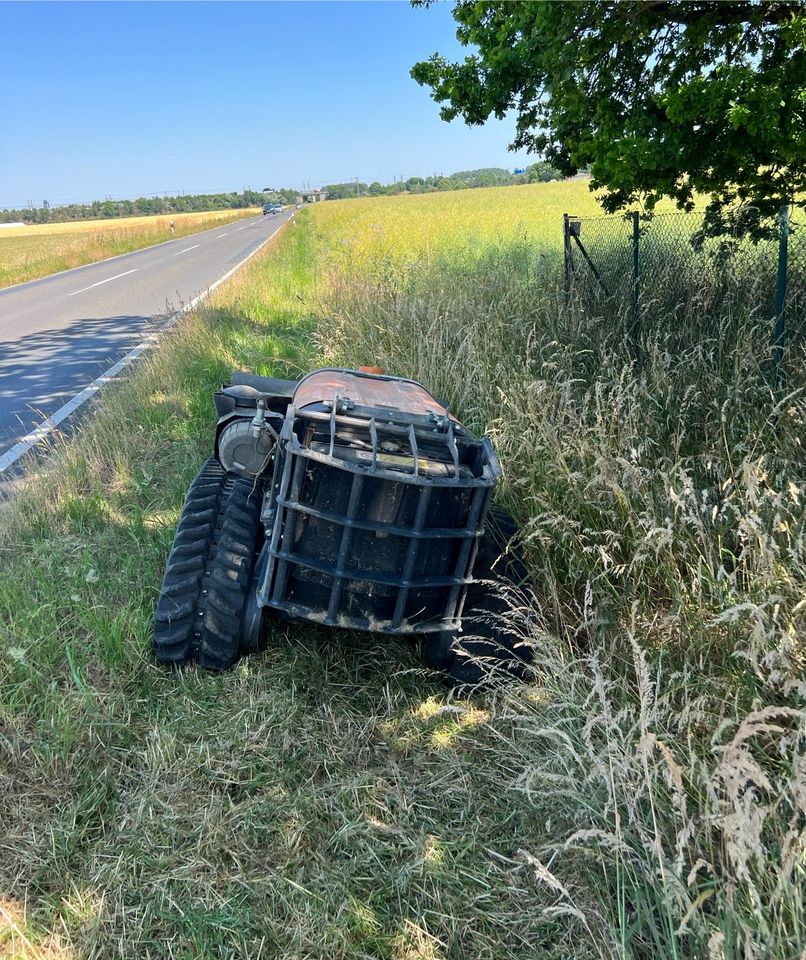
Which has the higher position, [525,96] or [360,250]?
[525,96]

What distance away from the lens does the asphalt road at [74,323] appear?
7.15 meters

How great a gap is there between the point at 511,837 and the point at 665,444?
2.28 m

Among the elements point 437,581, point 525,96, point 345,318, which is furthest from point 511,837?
point 345,318

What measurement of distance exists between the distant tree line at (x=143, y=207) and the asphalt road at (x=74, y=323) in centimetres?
8906

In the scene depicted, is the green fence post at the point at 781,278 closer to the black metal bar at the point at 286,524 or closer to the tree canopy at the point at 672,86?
the tree canopy at the point at 672,86

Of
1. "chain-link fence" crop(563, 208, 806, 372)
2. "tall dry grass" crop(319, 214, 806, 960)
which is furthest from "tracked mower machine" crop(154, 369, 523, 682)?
"chain-link fence" crop(563, 208, 806, 372)

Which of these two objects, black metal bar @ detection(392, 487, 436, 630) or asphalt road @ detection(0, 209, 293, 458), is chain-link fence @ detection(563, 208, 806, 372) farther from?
asphalt road @ detection(0, 209, 293, 458)

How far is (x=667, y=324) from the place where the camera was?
5.07 meters

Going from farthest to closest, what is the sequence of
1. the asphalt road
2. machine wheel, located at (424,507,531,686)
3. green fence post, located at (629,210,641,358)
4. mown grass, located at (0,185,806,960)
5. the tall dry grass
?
the asphalt road → green fence post, located at (629,210,641,358) → machine wheel, located at (424,507,531,686) → mown grass, located at (0,185,806,960) → the tall dry grass

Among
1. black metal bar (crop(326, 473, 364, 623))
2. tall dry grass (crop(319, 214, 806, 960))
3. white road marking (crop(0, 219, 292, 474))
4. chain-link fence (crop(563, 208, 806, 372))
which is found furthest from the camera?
white road marking (crop(0, 219, 292, 474))

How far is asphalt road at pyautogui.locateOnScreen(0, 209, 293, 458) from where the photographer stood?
23.5 ft

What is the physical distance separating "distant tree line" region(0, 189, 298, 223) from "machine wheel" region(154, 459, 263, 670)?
107 meters

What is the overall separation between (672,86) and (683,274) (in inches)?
93.6

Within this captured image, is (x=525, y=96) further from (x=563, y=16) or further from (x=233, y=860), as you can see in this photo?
(x=233, y=860)
